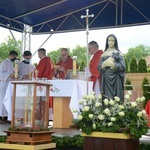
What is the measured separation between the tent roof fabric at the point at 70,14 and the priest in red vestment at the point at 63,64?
2.01 metres

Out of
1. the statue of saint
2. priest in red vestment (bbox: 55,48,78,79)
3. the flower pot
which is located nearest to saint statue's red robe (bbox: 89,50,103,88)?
priest in red vestment (bbox: 55,48,78,79)

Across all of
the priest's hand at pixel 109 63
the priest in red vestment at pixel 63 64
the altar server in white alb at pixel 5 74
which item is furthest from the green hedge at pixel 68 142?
the altar server in white alb at pixel 5 74

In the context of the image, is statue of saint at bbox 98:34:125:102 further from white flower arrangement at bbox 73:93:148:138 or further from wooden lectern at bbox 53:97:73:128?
wooden lectern at bbox 53:97:73:128

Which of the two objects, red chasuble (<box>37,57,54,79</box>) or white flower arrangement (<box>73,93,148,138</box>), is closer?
white flower arrangement (<box>73,93,148,138</box>)

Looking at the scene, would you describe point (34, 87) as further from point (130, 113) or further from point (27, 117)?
point (130, 113)

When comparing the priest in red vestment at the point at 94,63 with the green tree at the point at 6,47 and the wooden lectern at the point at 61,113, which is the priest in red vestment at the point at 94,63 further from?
the green tree at the point at 6,47

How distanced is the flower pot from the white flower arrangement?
0.06 m

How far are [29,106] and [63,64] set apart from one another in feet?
12.3

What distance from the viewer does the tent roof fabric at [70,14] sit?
10430 millimetres

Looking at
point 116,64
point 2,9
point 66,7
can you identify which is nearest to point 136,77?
point 66,7

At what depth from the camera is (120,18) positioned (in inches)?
431

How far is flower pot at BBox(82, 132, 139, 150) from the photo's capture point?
15.5 ft

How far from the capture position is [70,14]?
11.3 metres

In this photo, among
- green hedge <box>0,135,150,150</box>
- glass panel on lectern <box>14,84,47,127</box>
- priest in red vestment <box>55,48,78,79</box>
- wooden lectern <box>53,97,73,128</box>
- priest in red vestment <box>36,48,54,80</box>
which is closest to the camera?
glass panel on lectern <box>14,84,47,127</box>
